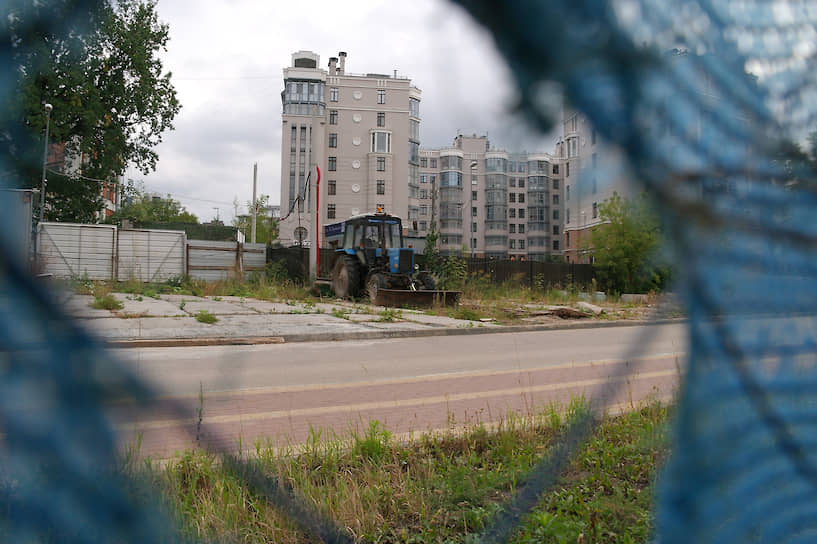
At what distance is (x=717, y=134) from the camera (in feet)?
2.60

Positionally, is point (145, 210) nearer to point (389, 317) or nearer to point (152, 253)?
point (389, 317)

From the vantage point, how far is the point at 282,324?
9398mm

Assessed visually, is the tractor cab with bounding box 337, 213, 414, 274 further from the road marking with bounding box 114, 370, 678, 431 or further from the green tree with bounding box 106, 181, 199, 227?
the road marking with bounding box 114, 370, 678, 431

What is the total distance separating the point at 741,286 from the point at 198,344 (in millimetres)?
7424

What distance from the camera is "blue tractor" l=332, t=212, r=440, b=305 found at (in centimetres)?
1401

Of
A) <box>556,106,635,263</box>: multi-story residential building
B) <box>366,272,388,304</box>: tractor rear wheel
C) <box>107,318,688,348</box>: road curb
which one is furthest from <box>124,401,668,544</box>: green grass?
<box>366,272,388,304</box>: tractor rear wheel

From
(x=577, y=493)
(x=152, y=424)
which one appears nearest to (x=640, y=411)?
(x=577, y=493)

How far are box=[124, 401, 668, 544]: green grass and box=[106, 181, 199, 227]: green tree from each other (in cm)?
83

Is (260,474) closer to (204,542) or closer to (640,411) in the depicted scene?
(204,542)

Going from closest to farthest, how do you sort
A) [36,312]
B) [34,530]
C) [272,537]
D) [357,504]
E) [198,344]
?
1. [36,312]
2. [34,530]
3. [272,537]
4. [357,504]
5. [198,344]

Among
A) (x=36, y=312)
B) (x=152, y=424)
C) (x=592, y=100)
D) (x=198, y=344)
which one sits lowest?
(x=198, y=344)

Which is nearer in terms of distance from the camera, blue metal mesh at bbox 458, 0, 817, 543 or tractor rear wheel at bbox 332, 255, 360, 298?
blue metal mesh at bbox 458, 0, 817, 543

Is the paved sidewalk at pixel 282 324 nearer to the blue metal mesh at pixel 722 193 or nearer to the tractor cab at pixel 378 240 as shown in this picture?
the tractor cab at pixel 378 240

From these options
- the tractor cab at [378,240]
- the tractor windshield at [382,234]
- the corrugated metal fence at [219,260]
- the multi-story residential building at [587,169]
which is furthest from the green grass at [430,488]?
the corrugated metal fence at [219,260]
